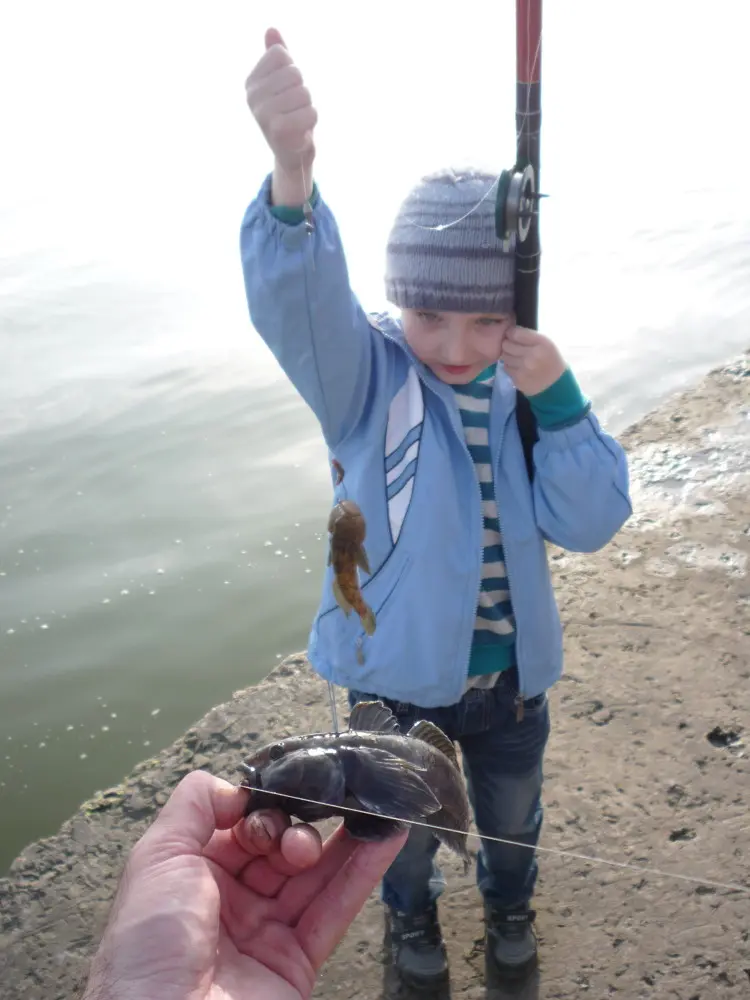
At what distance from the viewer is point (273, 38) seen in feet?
4.71

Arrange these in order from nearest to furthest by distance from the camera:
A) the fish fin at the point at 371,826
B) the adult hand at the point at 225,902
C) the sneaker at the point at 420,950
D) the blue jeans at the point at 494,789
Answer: the adult hand at the point at 225,902 → the fish fin at the point at 371,826 → the blue jeans at the point at 494,789 → the sneaker at the point at 420,950

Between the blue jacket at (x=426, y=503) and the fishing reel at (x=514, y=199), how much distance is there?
1.12ft

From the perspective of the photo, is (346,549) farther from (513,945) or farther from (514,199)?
(513,945)

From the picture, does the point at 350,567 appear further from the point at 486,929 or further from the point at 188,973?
the point at 486,929

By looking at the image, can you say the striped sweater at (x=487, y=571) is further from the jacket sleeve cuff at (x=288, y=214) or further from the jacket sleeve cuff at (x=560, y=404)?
the jacket sleeve cuff at (x=288, y=214)

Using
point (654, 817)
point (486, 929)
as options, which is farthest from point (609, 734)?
point (486, 929)

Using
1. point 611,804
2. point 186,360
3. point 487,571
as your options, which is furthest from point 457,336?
point 186,360

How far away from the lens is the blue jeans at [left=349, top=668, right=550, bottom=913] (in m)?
2.38

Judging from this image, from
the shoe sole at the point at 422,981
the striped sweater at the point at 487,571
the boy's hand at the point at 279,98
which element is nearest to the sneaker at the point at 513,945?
the shoe sole at the point at 422,981

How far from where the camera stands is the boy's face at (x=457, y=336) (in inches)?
80.0

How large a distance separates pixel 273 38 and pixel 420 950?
2.24 metres

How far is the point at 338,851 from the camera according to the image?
208cm

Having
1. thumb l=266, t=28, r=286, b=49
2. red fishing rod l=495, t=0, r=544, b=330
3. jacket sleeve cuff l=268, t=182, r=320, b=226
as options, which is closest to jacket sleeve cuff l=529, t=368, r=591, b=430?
red fishing rod l=495, t=0, r=544, b=330

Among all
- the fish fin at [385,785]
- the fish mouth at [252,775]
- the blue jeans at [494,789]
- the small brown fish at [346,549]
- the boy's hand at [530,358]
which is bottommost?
the blue jeans at [494,789]
